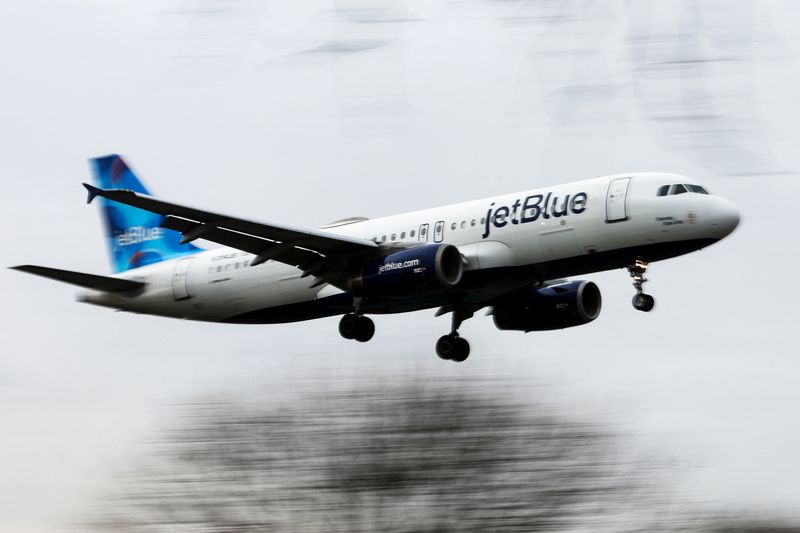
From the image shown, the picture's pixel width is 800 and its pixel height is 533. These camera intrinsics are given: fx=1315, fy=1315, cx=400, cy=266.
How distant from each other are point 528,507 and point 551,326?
546 centimetres

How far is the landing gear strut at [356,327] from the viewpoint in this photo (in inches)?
1469

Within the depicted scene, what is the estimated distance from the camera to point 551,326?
39.9 meters

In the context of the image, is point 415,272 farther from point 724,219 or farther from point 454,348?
point 724,219

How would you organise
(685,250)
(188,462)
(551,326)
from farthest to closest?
(188,462) → (551,326) → (685,250)

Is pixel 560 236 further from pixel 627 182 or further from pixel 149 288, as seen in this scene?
pixel 149 288

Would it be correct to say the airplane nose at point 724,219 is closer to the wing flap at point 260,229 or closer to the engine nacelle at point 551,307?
the engine nacelle at point 551,307

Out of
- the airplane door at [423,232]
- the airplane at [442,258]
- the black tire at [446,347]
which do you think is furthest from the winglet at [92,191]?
the black tire at [446,347]

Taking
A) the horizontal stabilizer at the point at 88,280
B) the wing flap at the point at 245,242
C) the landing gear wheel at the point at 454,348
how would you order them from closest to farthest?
the wing flap at the point at 245,242
the horizontal stabilizer at the point at 88,280
the landing gear wheel at the point at 454,348

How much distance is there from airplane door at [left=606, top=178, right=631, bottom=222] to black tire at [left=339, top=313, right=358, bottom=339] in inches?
313

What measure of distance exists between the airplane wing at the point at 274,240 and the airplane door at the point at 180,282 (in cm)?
431

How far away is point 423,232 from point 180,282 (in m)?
8.78

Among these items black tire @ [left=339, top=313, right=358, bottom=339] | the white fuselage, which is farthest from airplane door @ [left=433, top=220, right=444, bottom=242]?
black tire @ [left=339, top=313, right=358, bottom=339]

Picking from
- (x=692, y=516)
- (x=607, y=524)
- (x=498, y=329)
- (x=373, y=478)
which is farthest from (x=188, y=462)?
(x=692, y=516)

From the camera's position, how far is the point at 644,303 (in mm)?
34219
